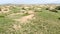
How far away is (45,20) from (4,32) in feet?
22.8

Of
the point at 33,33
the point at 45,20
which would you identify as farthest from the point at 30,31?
the point at 45,20

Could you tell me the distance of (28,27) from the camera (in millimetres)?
23203

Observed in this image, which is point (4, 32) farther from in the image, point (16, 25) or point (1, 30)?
point (16, 25)

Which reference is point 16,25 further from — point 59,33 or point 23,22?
point 59,33

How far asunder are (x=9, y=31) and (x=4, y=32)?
59 centimetres

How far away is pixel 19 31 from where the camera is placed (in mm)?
22016

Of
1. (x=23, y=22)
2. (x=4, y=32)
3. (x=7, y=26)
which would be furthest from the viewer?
(x=23, y=22)

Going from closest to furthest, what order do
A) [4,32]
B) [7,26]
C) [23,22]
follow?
[4,32]
[7,26]
[23,22]

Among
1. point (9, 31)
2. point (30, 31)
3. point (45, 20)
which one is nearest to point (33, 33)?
point (30, 31)

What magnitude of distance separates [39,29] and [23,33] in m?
2.33

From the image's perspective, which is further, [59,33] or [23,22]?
[23,22]

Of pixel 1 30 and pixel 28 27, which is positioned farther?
pixel 28 27

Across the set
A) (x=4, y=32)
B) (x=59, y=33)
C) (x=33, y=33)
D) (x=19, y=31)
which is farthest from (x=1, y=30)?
(x=59, y=33)

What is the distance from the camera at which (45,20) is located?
1041 inches
